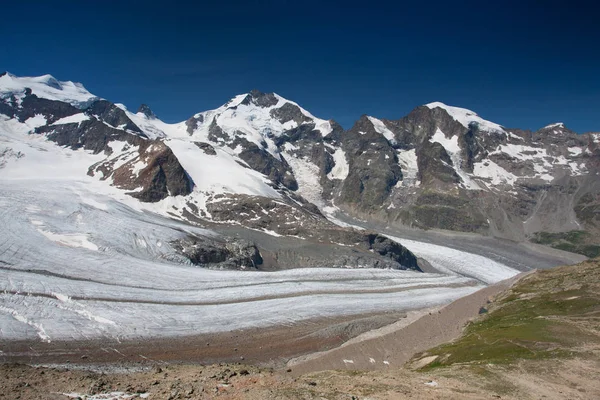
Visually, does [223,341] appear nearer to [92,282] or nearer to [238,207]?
[92,282]

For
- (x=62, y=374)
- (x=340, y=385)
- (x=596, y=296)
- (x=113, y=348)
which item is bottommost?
(x=113, y=348)

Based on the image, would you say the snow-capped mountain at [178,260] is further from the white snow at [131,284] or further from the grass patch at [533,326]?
the grass patch at [533,326]

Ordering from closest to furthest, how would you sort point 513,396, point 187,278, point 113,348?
1. point 513,396
2. point 113,348
3. point 187,278

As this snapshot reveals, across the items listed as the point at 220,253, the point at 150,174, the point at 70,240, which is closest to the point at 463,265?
the point at 220,253

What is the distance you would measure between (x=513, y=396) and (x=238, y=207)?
403 feet

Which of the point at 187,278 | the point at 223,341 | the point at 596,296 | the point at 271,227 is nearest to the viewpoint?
the point at 223,341

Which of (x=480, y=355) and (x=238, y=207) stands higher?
(x=238, y=207)

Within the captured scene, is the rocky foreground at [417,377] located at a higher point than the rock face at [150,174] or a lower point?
lower

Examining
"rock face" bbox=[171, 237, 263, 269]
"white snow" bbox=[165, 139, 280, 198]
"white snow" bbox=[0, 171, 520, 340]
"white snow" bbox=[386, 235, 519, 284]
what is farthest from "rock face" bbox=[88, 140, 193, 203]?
"white snow" bbox=[386, 235, 519, 284]

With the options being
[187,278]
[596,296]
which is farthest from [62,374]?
[596,296]

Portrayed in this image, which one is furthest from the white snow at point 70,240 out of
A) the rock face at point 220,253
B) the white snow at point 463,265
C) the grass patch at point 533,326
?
the white snow at point 463,265

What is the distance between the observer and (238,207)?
144 m

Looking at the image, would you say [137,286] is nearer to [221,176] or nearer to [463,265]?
[221,176]

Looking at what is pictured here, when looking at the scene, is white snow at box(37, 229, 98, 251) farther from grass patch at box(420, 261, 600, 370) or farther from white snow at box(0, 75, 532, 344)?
grass patch at box(420, 261, 600, 370)
